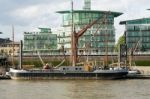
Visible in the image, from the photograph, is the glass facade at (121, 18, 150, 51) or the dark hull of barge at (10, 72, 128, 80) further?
the glass facade at (121, 18, 150, 51)

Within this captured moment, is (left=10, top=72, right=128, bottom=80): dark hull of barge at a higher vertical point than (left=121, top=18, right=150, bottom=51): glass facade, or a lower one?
lower

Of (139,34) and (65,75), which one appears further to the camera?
(139,34)

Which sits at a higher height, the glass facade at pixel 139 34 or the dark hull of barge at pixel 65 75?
the glass facade at pixel 139 34

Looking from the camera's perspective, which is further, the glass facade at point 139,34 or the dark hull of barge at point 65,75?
the glass facade at point 139,34

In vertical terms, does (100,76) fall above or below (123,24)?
below

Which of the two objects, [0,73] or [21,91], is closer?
[21,91]

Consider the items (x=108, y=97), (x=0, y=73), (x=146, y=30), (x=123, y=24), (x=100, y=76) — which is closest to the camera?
(x=108, y=97)

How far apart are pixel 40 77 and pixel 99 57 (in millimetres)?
49377

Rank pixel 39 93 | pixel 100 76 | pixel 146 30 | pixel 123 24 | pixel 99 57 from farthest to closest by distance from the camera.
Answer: pixel 123 24, pixel 146 30, pixel 99 57, pixel 100 76, pixel 39 93

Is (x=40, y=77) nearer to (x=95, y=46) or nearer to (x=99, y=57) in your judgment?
(x=99, y=57)

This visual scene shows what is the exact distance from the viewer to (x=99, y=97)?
70.8 m

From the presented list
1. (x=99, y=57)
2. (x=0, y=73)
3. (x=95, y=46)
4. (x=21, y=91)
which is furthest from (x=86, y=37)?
(x=21, y=91)

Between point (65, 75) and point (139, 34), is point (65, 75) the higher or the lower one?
the lower one

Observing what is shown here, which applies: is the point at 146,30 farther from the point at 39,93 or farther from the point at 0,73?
the point at 39,93
